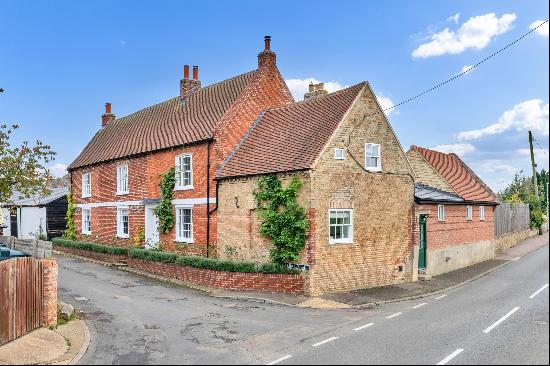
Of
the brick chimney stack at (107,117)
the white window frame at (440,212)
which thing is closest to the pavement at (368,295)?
the white window frame at (440,212)

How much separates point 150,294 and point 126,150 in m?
13.4

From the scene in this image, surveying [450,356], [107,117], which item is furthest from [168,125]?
[450,356]

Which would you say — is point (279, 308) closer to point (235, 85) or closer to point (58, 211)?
point (235, 85)

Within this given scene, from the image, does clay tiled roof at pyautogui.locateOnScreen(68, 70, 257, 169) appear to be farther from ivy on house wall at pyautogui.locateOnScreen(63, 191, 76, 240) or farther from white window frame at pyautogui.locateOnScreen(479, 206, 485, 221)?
white window frame at pyautogui.locateOnScreen(479, 206, 485, 221)

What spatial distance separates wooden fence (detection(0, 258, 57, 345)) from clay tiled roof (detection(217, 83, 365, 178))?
30.4 feet

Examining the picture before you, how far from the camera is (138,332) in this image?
40.1ft

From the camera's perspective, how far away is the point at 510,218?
112ft

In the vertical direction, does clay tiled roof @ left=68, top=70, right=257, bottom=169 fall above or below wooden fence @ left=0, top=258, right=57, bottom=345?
above

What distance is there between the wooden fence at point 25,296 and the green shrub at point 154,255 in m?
8.94

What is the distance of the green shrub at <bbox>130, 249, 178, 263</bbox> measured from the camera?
70.4 feet

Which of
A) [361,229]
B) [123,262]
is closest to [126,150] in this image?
[123,262]

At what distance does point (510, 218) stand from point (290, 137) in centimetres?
2230

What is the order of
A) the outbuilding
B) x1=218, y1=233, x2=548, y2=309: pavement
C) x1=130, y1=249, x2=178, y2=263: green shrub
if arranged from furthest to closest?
the outbuilding
x1=130, y1=249, x2=178, y2=263: green shrub
x1=218, y1=233, x2=548, y2=309: pavement

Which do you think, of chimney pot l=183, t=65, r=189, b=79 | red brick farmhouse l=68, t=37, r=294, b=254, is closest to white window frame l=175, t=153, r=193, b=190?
red brick farmhouse l=68, t=37, r=294, b=254
